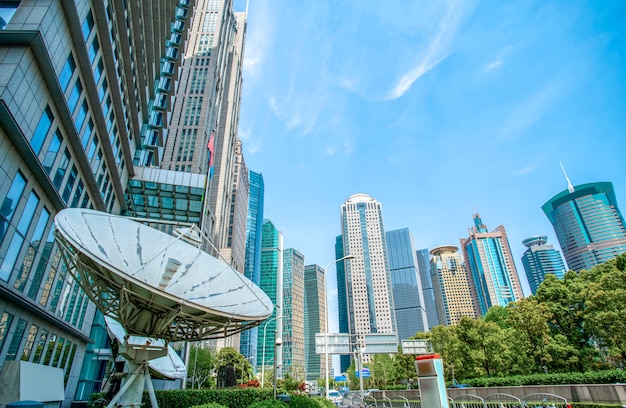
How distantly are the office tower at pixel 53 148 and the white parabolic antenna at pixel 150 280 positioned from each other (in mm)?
5989

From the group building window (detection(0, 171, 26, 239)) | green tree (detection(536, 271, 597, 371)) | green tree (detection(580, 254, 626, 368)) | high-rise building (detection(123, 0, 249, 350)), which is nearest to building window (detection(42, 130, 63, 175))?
building window (detection(0, 171, 26, 239))

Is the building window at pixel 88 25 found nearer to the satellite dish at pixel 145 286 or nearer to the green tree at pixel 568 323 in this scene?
the satellite dish at pixel 145 286

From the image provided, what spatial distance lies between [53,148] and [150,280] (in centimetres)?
1308

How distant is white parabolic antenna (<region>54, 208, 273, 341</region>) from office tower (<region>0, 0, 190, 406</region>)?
599 centimetres

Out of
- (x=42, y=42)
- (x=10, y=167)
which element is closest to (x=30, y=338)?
(x=10, y=167)

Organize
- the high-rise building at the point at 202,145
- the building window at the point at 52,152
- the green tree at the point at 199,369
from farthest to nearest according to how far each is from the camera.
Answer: the green tree at the point at 199,369, the high-rise building at the point at 202,145, the building window at the point at 52,152

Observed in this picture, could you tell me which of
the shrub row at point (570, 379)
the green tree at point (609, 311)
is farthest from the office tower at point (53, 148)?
the green tree at point (609, 311)

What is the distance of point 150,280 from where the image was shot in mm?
16109

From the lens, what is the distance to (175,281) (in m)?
17.0

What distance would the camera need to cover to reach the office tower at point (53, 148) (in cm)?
1786

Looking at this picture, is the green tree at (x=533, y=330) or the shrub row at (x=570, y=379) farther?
the green tree at (x=533, y=330)

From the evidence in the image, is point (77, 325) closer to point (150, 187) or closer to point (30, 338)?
point (30, 338)

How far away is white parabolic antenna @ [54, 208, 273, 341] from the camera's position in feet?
45.0

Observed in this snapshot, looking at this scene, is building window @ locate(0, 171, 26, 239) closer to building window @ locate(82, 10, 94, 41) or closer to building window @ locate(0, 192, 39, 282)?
building window @ locate(0, 192, 39, 282)
